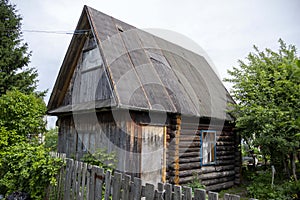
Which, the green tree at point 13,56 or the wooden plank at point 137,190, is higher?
the green tree at point 13,56

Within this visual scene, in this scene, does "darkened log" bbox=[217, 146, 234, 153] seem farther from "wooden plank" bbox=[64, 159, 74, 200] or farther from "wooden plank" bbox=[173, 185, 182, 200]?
"wooden plank" bbox=[173, 185, 182, 200]

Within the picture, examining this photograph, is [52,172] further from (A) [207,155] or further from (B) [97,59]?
(A) [207,155]

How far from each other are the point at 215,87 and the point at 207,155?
446 cm

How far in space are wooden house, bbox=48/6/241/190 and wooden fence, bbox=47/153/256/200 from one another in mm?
1967

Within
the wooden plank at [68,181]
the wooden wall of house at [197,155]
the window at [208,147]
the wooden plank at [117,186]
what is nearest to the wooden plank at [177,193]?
the wooden plank at [117,186]

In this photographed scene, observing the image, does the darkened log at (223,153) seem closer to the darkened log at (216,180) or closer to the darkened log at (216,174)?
the darkened log at (216,174)

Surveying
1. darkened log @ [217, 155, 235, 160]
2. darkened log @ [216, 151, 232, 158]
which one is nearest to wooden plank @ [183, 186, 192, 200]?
darkened log @ [216, 151, 232, 158]

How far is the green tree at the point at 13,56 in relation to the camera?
15.2 m

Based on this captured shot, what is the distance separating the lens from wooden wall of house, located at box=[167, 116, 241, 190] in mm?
7855

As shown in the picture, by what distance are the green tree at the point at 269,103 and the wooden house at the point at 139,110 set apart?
102 centimetres

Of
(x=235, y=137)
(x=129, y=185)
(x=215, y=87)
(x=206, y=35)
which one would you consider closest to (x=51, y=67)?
(x=206, y=35)

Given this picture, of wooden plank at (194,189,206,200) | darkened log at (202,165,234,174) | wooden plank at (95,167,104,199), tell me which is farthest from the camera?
darkened log at (202,165,234,174)

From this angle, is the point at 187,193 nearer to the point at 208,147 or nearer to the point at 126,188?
the point at 126,188

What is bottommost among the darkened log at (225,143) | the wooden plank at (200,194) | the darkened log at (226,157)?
the darkened log at (226,157)
